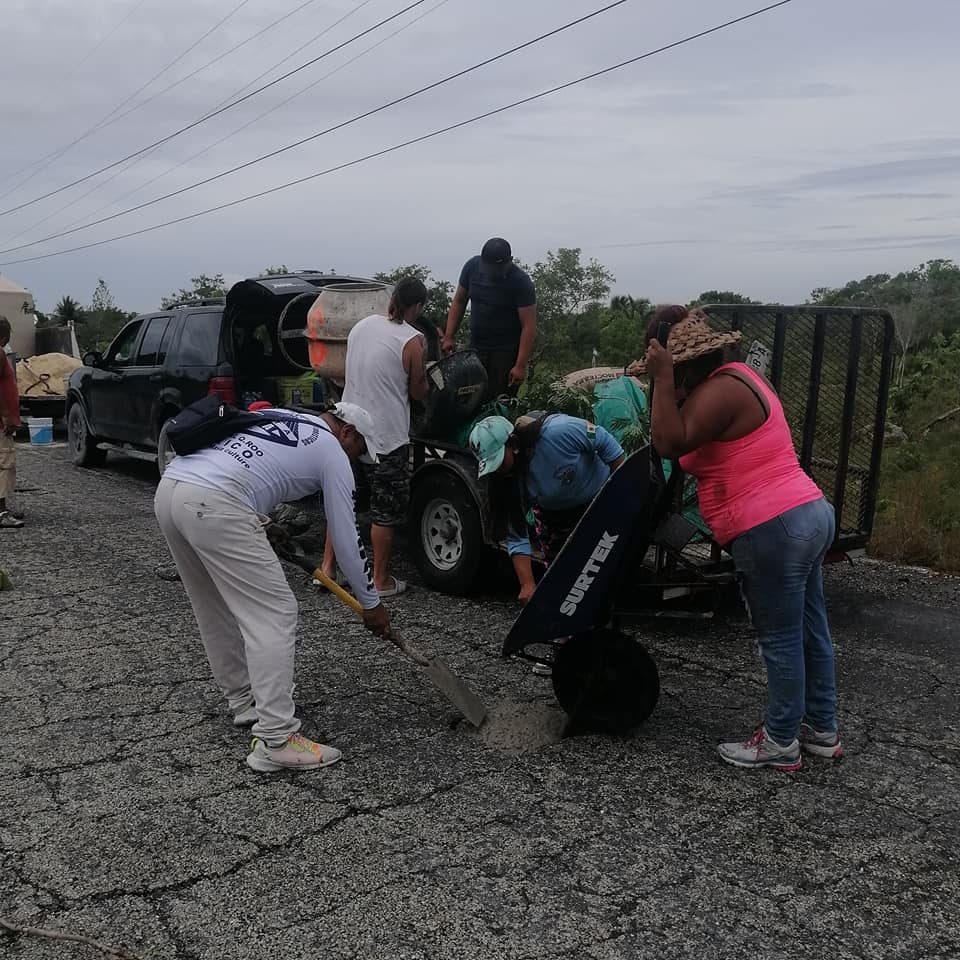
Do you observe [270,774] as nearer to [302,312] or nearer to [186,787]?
[186,787]

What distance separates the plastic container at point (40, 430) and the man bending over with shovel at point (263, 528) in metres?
11.8

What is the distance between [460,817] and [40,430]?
1286 cm

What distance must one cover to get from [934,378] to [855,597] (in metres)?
8.85

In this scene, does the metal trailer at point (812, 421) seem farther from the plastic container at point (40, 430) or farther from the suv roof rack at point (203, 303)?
the plastic container at point (40, 430)

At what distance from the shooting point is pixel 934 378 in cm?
1391

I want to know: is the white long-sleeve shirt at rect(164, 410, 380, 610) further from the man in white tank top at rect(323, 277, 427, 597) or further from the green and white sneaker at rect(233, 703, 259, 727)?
the man in white tank top at rect(323, 277, 427, 597)

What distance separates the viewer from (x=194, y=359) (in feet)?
30.2

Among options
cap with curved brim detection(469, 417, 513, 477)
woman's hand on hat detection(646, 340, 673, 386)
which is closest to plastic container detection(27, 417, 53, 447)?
cap with curved brim detection(469, 417, 513, 477)

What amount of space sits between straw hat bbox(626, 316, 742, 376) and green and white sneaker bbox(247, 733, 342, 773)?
193 centimetres

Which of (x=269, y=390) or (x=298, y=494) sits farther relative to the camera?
(x=269, y=390)

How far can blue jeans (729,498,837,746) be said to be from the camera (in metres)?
3.58

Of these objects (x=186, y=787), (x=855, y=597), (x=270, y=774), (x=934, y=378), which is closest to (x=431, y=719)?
(x=270, y=774)

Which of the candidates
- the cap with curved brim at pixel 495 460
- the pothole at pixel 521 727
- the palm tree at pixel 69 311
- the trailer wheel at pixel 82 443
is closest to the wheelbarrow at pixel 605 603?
the pothole at pixel 521 727

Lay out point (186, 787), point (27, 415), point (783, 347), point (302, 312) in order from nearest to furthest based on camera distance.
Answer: point (186, 787) < point (783, 347) < point (302, 312) < point (27, 415)
